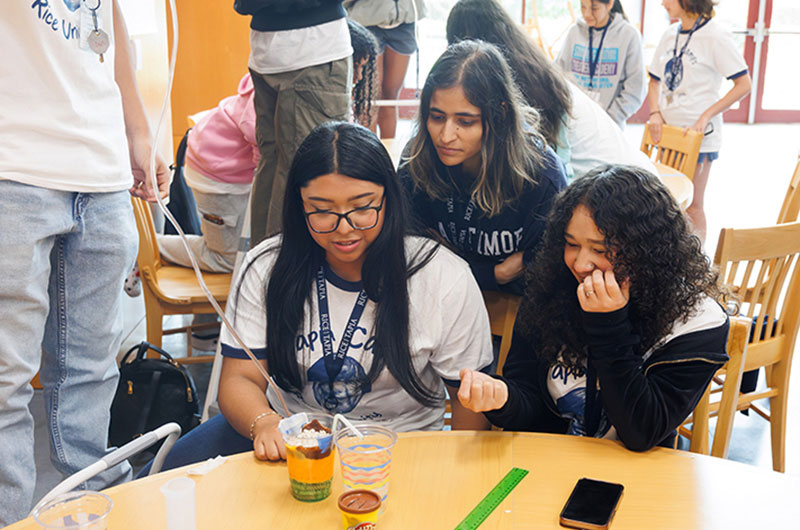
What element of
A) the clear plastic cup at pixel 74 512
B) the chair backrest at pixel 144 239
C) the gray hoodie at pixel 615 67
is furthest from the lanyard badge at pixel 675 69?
the clear plastic cup at pixel 74 512

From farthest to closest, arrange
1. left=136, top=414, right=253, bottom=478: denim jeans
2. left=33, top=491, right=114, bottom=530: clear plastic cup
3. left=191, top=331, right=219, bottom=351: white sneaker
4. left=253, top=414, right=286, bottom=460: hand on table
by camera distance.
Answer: left=191, top=331, right=219, bottom=351: white sneaker, left=136, top=414, right=253, bottom=478: denim jeans, left=253, top=414, right=286, bottom=460: hand on table, left=33, top=491, right=114, bottom=530: clear plastic cup

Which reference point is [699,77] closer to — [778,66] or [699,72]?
[699,72]

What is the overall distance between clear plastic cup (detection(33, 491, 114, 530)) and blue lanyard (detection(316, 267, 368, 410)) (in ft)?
2.12

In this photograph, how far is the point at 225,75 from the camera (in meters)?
4.79

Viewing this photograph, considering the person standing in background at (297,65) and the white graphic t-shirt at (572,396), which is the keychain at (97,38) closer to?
the person standing in background at (297,65)

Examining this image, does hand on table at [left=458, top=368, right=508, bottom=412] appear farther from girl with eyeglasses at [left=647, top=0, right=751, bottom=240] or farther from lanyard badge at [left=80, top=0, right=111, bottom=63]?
girl with eyeglasses at [left=647, top=0, right=751, bottom=240]

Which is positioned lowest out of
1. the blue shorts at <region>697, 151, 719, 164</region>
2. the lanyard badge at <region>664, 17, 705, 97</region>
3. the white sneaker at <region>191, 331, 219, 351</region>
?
the white sneaker at <region>191, 331, 219, 351</region>

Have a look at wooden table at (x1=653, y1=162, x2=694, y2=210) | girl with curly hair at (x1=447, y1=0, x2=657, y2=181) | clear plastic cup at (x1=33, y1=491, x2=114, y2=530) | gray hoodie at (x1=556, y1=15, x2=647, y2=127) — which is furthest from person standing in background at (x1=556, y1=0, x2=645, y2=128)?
clear plastic cup at (x1=33, y1=491, x2=114, y2=530)

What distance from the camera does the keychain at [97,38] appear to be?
1739mm

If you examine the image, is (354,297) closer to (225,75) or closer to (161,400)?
(161,400)

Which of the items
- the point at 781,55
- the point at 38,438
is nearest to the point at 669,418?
the point at 38,438

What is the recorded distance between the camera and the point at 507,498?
1.22 metres

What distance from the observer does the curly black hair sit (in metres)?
1.49

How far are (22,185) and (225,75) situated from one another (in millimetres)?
3306
